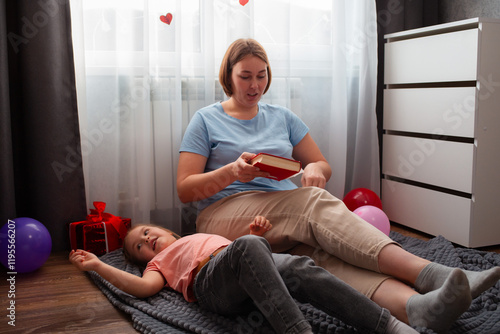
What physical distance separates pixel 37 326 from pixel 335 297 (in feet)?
2.95

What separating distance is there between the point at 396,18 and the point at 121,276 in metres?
2.20

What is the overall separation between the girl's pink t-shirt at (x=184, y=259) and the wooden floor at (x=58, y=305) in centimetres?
18

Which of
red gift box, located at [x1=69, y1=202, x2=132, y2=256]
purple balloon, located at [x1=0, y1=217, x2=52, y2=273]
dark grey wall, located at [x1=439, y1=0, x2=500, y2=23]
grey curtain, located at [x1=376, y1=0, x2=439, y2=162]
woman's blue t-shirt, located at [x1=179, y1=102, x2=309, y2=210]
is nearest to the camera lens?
purple balloon, located at [x1=0, y1=217, x2=52, y2=273]

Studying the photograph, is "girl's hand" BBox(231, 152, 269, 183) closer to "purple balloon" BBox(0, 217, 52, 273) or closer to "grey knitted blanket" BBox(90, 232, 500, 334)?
"grey knitted blanket" BBox(90, 232, 500, 334)

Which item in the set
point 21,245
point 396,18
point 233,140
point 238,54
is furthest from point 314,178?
point 396,18

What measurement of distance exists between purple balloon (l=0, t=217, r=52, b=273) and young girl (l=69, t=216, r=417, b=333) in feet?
1.54

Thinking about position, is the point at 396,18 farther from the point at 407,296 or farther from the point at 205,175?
the point at 407,296

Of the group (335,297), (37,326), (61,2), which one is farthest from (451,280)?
(61,2)

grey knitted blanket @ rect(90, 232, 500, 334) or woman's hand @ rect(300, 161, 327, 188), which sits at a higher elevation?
woman's hand @ rect(300, 161, 327, 188)

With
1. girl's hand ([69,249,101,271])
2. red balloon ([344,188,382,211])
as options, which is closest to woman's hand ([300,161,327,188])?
red balloon ([344,188,382,211])

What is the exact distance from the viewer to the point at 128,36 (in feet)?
7.68

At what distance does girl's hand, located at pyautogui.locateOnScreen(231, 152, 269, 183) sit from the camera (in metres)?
1.81

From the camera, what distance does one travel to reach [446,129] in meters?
2.45

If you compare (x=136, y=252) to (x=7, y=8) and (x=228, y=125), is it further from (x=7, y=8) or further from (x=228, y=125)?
(x=7, y=8)
